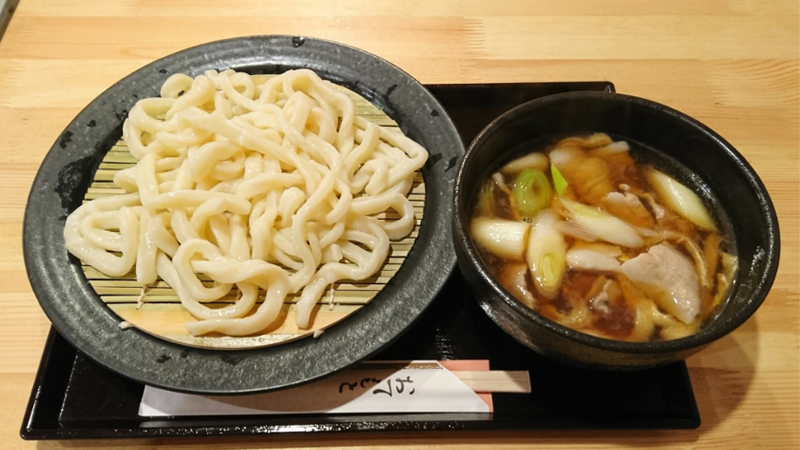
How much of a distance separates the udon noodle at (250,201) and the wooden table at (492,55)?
0.47 meters

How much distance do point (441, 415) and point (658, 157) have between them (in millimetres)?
957

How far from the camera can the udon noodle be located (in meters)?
1.50

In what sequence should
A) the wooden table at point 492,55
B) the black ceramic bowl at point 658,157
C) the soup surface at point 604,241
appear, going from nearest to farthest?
the black ceramic bowl at point 658,157, the soup surface at point 604,241, the wooden table at point 492,55

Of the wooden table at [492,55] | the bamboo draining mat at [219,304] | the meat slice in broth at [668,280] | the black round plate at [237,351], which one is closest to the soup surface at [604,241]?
the meat slice in broth at [668,280]

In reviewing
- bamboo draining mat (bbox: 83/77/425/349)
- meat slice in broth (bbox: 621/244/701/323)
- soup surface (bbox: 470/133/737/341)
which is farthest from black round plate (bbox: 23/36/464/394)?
meat slice in broth (bbox: 621/244/701/323)

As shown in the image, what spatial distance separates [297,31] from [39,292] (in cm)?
157

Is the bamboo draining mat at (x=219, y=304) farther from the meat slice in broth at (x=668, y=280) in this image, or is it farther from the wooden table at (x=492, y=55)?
the meat slice in broth at (x=668, y=280)

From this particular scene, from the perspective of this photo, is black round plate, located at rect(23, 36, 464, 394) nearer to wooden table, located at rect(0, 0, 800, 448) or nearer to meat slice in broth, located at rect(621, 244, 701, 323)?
wooden table, located at rect(0, 0, 800, 448)

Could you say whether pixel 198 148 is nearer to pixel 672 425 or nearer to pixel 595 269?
pixel 595 269

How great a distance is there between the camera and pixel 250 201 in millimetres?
1644

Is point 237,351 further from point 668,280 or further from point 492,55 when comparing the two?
point 492,55

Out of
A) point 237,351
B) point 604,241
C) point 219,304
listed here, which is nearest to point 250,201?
point 219,304

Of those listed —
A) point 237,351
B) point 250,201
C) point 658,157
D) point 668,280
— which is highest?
point 658,157

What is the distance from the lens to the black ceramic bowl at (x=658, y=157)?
1092 mm
